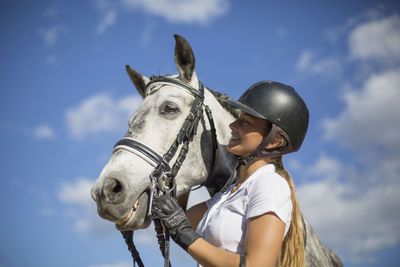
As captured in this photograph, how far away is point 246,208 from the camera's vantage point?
2525mm

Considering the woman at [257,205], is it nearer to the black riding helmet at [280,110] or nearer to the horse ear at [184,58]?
the black riding helmet at [280,110]

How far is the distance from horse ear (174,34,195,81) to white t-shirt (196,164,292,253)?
5.84 ft

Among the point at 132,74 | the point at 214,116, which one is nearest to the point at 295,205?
the point at 214,116

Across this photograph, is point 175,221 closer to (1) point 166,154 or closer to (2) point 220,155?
(1) point 166,154

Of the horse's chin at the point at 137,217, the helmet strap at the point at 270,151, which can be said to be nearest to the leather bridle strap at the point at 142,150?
the horse's chin at the point at 137,217

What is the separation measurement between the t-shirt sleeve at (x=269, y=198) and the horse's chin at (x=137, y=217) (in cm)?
111

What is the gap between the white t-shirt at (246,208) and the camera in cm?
237

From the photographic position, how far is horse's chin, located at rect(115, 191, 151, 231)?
312cm

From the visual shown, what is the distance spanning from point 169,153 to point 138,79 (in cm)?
172

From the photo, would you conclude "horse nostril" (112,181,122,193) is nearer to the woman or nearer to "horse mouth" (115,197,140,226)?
"horse mouth" (115,197,140,226)

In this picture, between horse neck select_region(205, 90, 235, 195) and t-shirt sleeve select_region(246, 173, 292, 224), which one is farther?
horse neck select_region(205, 90, 235, 195)

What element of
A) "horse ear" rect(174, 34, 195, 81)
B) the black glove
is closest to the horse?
"horse ear" rect(174, 34, 195, 81)

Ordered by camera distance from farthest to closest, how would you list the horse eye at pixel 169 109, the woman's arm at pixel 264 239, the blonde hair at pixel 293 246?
1. the horse eye at pixel 169 109
2. the blonde hair at pixel 293 246
3. the woman's arm at pixel 264 239

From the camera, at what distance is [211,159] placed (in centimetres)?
384
